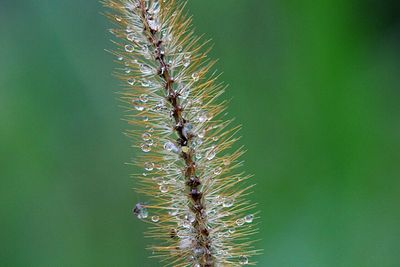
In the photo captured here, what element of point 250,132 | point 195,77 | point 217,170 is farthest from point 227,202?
point 250,132

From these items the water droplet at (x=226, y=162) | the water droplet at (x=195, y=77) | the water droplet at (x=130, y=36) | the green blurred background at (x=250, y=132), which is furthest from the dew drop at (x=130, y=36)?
the green blurred background at (x=250, y=132)

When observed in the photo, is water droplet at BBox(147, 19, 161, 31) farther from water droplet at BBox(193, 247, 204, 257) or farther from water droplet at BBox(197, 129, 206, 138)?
water droplet at BBox(193, 247, 204, 257)

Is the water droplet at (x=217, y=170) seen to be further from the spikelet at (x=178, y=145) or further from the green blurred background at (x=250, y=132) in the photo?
the green blurred background at (x=250, y=132)

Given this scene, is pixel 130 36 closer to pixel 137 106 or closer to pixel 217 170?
pixel 137 106

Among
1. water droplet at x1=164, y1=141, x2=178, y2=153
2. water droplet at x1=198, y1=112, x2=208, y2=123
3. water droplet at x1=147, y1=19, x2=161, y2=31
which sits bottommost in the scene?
water droplet at x1=164, y1=141, x2=178, y2=153

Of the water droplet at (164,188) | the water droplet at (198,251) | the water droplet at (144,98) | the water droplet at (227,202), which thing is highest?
the water droplet at (144,98)

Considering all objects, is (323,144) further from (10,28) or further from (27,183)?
(10,28)

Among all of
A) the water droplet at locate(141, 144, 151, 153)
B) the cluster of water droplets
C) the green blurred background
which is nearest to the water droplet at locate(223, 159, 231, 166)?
the cluster of water droplets
